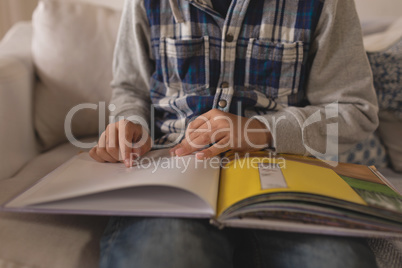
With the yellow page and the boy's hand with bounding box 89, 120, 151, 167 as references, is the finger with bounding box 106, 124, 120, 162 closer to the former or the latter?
the boy's hand with bounding box 89, 120, 151, 167

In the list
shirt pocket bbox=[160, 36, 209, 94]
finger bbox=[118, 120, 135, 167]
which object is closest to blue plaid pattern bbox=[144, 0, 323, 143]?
shirt pocket bbox=[160, 36, 209, 94]

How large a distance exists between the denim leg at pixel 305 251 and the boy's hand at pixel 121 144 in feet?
0.80

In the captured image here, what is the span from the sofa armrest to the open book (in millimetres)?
256

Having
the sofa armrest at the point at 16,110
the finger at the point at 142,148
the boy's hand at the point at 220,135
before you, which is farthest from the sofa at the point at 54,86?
the boy's hand at the point at 220,135

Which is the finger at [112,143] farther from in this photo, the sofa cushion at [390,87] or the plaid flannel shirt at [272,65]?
the sofa cushion at [390,87]

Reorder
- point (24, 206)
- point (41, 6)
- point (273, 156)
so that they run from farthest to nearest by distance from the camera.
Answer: point (41, 6) → point (273, 156) → point (24, 206)

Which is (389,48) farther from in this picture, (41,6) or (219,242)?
(41,6)

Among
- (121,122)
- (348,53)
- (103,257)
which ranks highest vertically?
(348,53)

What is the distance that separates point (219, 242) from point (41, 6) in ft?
2.42

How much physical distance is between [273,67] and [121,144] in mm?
327

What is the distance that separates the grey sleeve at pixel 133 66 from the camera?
2.08 ft

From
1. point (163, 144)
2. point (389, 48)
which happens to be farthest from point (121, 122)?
point (389, 48)

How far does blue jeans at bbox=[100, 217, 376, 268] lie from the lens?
0.38 metres

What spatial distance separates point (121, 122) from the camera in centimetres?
58
